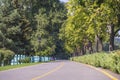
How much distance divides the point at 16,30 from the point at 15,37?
1754 millimetres

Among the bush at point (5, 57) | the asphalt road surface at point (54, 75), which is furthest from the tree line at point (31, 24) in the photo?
the asphalt road surface at point (54, 75)

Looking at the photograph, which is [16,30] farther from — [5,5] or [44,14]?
[44,14]

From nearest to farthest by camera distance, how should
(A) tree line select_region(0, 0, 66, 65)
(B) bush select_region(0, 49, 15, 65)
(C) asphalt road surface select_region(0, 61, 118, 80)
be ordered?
(C) asphalt road surface select_region(0, 61, 118, 80) < (B) bush select_region(0, 49, 15, 65) < (A) tree line select_region(0, 0, 66, 65)

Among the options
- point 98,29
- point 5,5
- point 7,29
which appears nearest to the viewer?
point 98,29

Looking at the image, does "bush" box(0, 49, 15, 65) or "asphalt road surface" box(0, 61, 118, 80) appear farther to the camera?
"bush" box(0, 49, 15, 65)

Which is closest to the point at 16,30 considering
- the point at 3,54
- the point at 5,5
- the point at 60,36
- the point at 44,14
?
the point at 5,5

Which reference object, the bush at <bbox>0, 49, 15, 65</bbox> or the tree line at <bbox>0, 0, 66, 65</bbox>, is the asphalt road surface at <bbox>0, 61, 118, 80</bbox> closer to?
the bush at <bbox>0, 49, 15, 65</bbox>

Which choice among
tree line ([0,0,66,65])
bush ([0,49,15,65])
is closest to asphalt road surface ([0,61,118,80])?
bush ([0,49,15,65])

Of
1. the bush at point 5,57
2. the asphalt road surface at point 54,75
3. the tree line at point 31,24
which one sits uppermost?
the tree line at point 31,24

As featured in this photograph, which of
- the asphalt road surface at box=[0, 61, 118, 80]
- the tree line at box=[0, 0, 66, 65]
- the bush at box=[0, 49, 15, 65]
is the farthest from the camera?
the tree line at box=[0, 0, 66, 65]

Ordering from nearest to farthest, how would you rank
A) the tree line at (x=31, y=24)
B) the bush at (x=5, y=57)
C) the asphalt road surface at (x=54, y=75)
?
the asphalt road surface at (x=54, y=75)
the bush at (x=5, y=57)
the tree line at (x=31, y=24)

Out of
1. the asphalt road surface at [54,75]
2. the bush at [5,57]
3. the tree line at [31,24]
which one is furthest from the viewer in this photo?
the tree line at [31,24]

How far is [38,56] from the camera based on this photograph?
8644 cm

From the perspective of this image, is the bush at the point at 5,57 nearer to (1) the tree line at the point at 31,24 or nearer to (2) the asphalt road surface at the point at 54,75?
(1) the tree line at the point at 31,24
